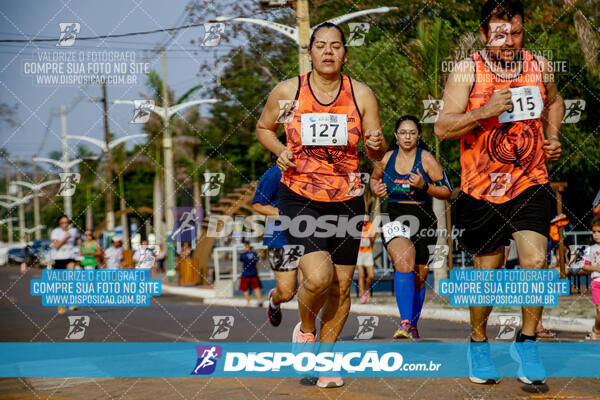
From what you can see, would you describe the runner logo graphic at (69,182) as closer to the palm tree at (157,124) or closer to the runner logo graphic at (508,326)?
the runner logo graphic at (508,326)

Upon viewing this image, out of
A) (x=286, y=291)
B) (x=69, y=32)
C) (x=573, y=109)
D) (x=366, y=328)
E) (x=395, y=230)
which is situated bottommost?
(x=366, y=328)

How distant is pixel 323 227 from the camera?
4.92 m

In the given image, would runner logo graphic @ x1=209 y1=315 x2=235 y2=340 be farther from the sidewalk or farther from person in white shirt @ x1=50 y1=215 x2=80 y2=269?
person in white shirt @ x1=50 y1=215 x2=80 y2=269

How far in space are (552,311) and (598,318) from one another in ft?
11.5

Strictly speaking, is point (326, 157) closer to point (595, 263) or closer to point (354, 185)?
point (354, 185)

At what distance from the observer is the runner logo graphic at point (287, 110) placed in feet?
16.8

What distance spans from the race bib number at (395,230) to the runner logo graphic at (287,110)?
203cm

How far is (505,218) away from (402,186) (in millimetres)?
2013

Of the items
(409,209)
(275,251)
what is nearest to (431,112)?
(409,209)

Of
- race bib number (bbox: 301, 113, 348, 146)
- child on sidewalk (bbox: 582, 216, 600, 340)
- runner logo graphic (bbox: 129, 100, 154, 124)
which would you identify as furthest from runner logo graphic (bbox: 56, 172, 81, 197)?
child on sidewalk (bbox: 582, 216, 600, 340)

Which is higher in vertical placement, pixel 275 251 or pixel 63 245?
pixel 275 251

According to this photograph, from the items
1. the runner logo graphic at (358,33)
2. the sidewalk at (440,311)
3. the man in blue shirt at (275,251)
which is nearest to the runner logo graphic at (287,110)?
the man in blue shirt at (275,251)

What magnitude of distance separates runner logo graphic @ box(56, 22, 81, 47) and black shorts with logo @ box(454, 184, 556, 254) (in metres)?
4.36

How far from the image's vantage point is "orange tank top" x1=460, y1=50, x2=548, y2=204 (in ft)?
16.4
